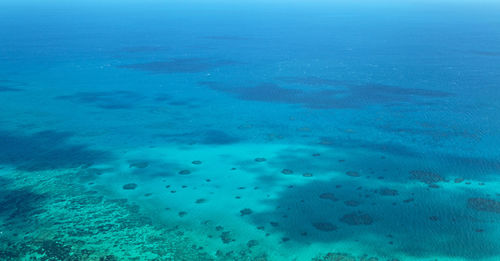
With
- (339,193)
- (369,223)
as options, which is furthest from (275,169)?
(369,223)

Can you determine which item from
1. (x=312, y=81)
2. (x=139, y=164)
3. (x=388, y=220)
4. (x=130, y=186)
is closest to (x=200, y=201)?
(x=130, y=186)

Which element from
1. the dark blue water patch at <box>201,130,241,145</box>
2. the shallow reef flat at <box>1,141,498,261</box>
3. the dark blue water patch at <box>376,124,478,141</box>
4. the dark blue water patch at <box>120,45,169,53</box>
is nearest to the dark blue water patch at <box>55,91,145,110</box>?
the dark blue water patch at <box>201,130,241,145</box>

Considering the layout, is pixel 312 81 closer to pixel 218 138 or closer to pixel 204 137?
pixel 218 138

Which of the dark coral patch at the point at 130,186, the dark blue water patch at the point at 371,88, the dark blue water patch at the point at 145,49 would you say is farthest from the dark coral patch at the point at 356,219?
the dark blue water patch at the point at 145,49

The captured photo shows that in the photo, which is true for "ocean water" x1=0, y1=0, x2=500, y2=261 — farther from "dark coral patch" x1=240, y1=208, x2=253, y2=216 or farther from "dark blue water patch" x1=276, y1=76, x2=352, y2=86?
"dark blue water patch" x1=276, y1=76, x2=352, y2=86

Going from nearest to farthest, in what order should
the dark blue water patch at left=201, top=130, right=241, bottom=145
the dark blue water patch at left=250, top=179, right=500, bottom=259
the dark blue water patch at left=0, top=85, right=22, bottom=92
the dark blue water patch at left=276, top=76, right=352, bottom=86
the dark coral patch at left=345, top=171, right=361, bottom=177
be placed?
the dark blue water patch at left=250, top=179, right=500, bottom=259 < the dark coral patch at left=345, top=171, right=361, bottom=177 < the dark blue water patch at left=201, top=130, right=241, bottom=145 < the dark blue water patch at left=0, top=85, right=22, bottom=92 < the dark blue water patch at left=276, top=76, right=352, bottom=86

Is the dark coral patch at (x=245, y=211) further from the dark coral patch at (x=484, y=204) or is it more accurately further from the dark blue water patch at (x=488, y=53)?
the dark blue water patch at (x=488, y=53)
